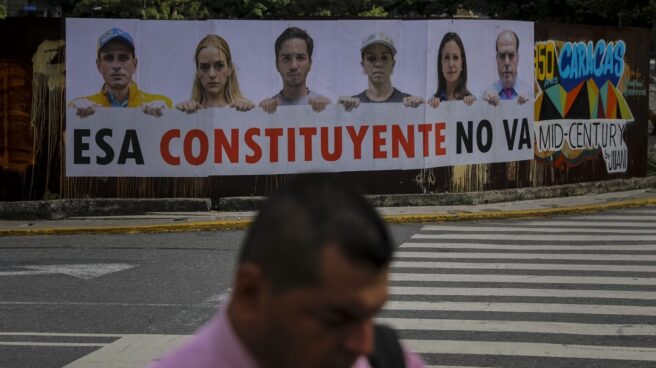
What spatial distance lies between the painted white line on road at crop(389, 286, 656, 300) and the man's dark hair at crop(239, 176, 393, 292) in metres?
9.07

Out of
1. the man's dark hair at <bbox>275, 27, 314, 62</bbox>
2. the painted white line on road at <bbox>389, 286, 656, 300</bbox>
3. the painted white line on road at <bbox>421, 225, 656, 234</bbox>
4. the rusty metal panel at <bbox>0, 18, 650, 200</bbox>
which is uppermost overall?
the man's dark hair at <bbox>275, 27, 314, 62</bbox>

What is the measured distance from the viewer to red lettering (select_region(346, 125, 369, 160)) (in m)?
17.1

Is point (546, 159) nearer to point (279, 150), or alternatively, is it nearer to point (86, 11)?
point (279, 150)

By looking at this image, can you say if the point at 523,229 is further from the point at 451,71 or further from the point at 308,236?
the point at 308,236

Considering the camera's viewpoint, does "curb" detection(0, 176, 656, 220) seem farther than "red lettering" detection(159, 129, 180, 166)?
No

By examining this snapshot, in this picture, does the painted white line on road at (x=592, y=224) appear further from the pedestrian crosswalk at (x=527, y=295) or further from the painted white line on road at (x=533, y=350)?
the painted white line on road at (x=533, y=350)

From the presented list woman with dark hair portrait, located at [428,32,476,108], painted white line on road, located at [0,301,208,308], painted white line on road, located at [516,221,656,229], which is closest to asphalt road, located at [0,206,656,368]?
painted white line on road, located at [0,301,208,308]

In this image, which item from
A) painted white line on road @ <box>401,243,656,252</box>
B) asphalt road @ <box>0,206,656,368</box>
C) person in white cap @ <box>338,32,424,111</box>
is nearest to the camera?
asphalt road @ <box>0,206,656,368</box>

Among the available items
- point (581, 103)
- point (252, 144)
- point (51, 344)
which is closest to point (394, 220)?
point (252, 144)

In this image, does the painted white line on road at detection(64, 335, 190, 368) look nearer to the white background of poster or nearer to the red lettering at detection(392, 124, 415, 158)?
the white background of poster

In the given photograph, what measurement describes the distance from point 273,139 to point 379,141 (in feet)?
5.05

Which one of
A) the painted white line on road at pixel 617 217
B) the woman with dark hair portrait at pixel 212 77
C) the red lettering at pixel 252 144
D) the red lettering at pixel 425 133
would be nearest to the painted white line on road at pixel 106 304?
the woman with dark hair portrait at pixel 212 77

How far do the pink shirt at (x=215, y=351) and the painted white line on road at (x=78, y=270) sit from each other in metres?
10.1

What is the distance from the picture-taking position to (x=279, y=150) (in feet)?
55.4
